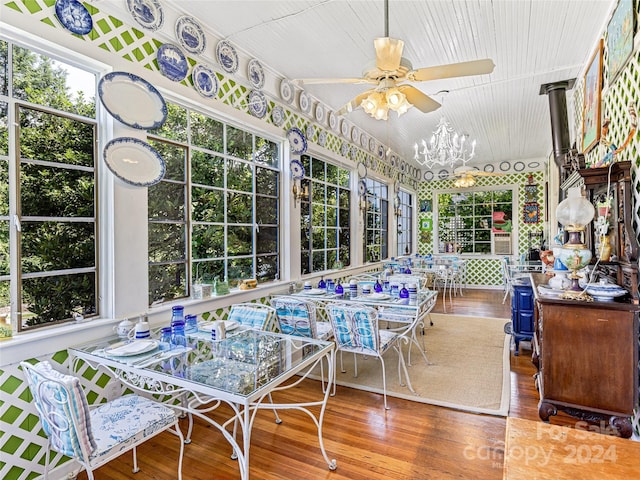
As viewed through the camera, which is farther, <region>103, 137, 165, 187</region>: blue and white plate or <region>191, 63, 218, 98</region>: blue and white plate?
<region>191, 63, 218, 98</region>: blue and white plate

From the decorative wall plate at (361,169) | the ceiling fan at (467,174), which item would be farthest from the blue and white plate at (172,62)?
the ceiling fan at (467,174)

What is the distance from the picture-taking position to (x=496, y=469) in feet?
6.53

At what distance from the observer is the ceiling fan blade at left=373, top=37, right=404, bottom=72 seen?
6.92 ft

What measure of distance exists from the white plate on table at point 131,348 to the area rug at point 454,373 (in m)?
1.83

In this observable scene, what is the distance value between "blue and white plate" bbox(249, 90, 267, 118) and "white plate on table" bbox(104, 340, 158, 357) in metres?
2.35

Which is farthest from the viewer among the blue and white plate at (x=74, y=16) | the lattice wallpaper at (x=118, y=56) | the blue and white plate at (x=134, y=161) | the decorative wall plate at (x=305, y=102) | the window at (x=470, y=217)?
the window at (x=470, y=217)

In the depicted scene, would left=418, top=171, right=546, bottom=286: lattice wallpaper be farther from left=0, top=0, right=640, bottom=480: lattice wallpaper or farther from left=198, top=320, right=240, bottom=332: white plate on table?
left=198, top=320, right=240, bottom=332: white plate on table

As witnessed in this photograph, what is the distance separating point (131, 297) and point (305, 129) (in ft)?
9.40

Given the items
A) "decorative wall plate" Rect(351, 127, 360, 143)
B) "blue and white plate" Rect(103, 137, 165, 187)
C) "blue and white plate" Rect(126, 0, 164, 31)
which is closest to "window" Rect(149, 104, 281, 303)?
"blue and white plate" Rect(103, 137, 165, 187)

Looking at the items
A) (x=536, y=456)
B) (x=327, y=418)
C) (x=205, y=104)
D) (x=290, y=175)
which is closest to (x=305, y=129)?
(x=290, y=175)

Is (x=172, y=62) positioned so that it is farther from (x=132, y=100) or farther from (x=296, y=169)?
(x=296, y=169)

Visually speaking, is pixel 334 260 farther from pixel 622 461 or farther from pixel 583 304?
pixel 622 461

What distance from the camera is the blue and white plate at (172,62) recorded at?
2.59 m

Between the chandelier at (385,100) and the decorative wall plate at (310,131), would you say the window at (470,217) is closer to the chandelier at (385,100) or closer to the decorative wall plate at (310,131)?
the decorative wall plate at (310,131)
